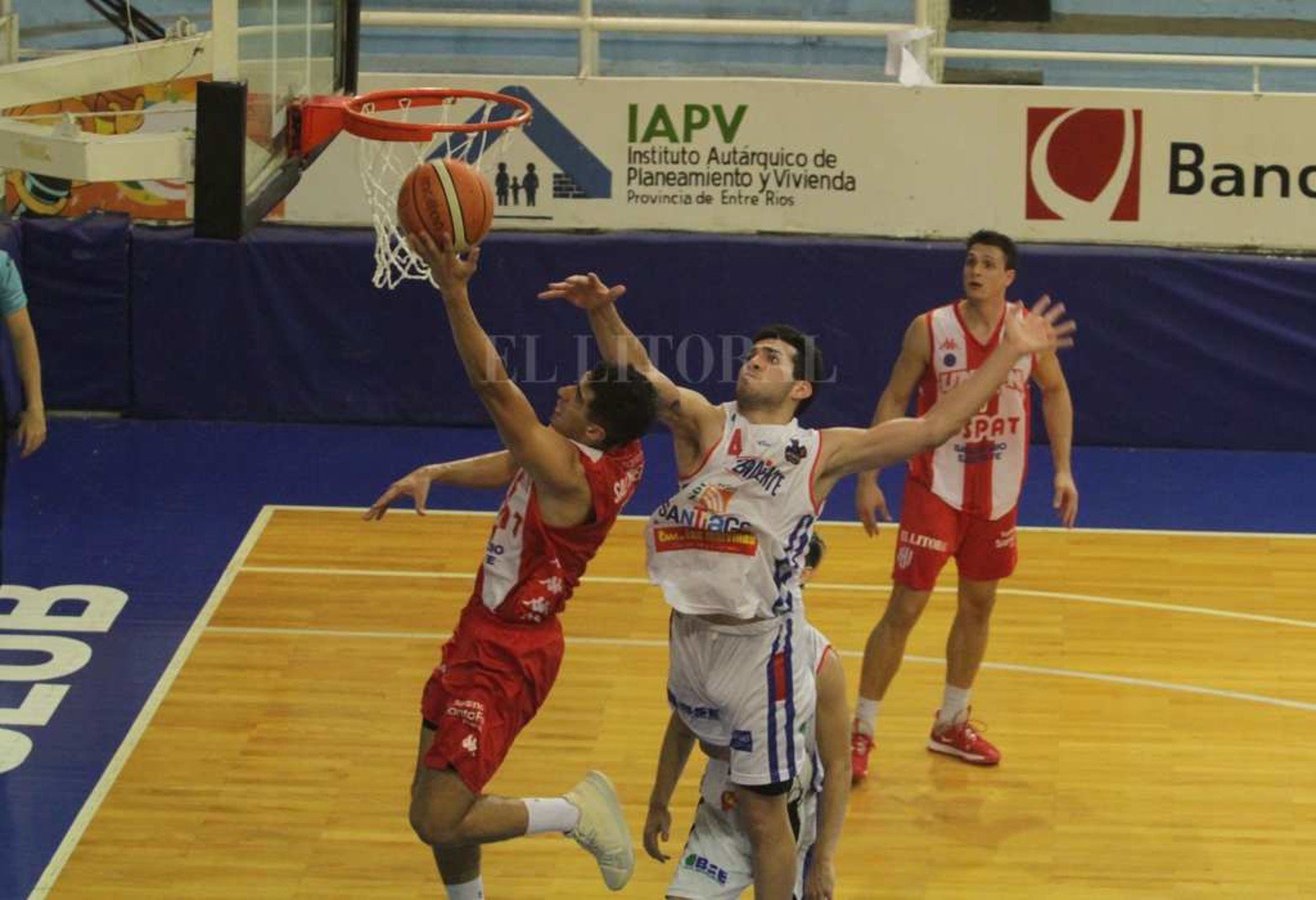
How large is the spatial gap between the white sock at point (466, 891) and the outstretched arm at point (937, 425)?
5.77ft

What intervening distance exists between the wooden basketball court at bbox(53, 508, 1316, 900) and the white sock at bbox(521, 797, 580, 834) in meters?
0.47

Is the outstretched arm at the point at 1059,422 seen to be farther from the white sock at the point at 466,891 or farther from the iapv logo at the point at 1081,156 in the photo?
the iapv logo at the point at 1081,156

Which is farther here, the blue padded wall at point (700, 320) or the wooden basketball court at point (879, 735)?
the blue padded wall at point (700, 320)

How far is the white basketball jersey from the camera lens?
21.2ft

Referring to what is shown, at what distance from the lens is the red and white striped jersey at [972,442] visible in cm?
862

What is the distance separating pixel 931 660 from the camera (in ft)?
32.3

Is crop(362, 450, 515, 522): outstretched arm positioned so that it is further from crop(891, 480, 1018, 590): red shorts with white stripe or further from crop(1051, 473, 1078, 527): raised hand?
crop(1051, 473, 1078, 527): raised hand

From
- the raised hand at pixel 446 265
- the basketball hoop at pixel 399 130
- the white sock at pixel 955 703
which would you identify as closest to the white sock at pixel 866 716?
the white sock at pixel 955 703

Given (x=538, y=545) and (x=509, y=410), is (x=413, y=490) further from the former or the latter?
(x=509, y=410)

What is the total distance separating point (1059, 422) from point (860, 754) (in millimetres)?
1570

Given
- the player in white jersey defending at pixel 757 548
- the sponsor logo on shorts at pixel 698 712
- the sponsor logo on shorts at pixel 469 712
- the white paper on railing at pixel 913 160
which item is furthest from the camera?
the white paper on railing at pixel 913 160

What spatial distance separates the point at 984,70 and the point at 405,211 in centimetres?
825

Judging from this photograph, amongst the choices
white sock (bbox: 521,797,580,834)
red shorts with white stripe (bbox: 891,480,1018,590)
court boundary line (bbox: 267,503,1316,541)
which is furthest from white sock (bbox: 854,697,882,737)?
court boundary line (bbox: 267,503,1316,541)

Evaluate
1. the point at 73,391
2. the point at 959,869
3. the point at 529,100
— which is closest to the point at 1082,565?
the point at 959,869
